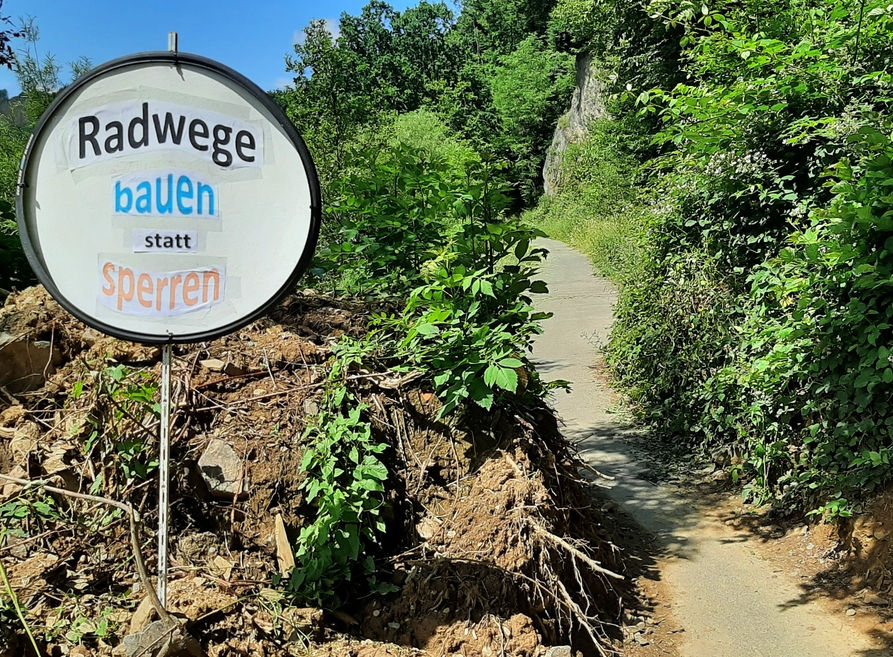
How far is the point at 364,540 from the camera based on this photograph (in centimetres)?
327

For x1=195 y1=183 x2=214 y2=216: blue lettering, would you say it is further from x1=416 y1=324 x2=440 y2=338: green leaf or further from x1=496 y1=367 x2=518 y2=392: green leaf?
x1=496 y1=367 x2=518 y2=392: green leaf

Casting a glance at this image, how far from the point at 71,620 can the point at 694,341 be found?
5.56 meters

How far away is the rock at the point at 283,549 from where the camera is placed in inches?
121

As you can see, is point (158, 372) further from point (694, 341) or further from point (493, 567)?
point (694, 341)

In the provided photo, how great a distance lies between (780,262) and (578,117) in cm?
3337

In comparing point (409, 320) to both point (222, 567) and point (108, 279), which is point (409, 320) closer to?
point (222, 567)

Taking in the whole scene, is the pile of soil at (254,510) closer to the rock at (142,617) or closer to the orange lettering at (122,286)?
the rock at (142,617)

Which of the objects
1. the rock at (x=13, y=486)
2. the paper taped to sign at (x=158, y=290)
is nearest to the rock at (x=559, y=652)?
the paper taped to sign at (x=158, y=290)

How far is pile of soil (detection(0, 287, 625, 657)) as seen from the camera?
2.79 meters

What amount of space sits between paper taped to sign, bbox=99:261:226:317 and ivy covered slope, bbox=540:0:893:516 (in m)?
3.66

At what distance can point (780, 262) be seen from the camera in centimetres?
514

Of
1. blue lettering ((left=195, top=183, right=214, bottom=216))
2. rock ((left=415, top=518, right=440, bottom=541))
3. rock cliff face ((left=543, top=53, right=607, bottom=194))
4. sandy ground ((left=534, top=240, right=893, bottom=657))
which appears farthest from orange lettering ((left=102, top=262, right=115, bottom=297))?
→ rock cliff face ((left=543, top=53, right=607, bottom=194))

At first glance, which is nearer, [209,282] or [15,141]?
[209,282]

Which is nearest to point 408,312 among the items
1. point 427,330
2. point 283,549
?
point 427,330
